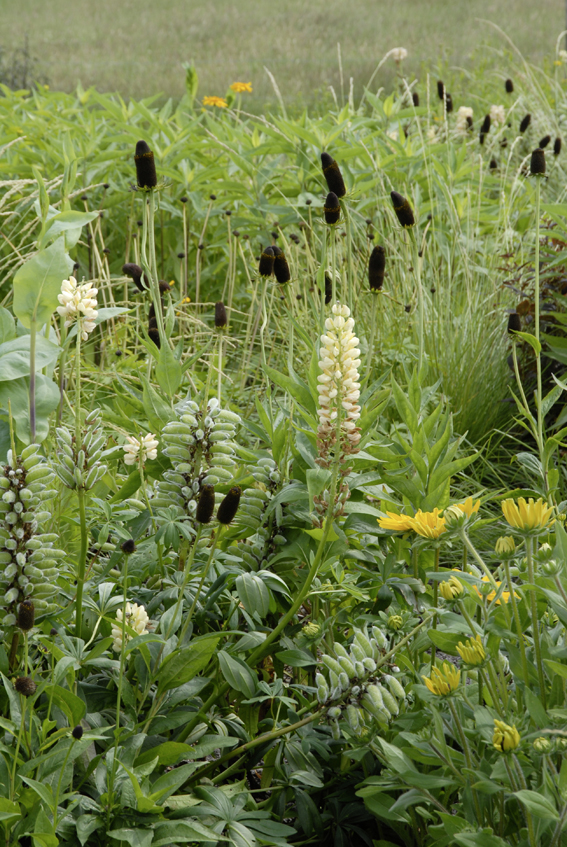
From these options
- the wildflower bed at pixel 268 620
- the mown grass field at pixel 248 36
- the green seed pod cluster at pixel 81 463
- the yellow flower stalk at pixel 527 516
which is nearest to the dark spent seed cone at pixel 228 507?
the wildflower bed at pixel 268 620

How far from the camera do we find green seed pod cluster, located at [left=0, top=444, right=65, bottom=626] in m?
0.98

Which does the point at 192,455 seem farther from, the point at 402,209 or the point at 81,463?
the point at 402,209

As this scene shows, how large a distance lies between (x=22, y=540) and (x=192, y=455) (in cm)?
31

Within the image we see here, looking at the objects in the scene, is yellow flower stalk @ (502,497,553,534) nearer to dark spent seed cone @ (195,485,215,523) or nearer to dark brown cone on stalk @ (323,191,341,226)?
dark spent seed cone @ (195,485,215,523)

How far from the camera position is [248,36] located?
1377 centimetres

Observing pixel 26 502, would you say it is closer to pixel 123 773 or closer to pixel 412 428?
pixel 123 773

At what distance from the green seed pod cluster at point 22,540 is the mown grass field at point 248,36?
39.3ft

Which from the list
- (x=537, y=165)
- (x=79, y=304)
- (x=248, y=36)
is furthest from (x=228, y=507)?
(x=248, y=36)

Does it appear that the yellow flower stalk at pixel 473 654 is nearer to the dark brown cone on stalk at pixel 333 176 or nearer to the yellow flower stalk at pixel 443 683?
the yellow flower stalk at pixel 443 683

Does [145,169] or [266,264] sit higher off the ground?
[145,169]

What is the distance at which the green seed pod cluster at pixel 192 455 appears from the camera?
3.92 ft

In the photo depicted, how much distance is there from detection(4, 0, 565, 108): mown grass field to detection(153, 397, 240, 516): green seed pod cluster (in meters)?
11.8

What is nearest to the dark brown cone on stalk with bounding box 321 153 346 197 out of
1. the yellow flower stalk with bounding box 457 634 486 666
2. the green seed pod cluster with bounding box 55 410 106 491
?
the green seed pod cluster with bounding box 55 410 106 491

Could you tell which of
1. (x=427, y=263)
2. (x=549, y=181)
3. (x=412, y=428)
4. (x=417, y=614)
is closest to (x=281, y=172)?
(x=427, y=263)
